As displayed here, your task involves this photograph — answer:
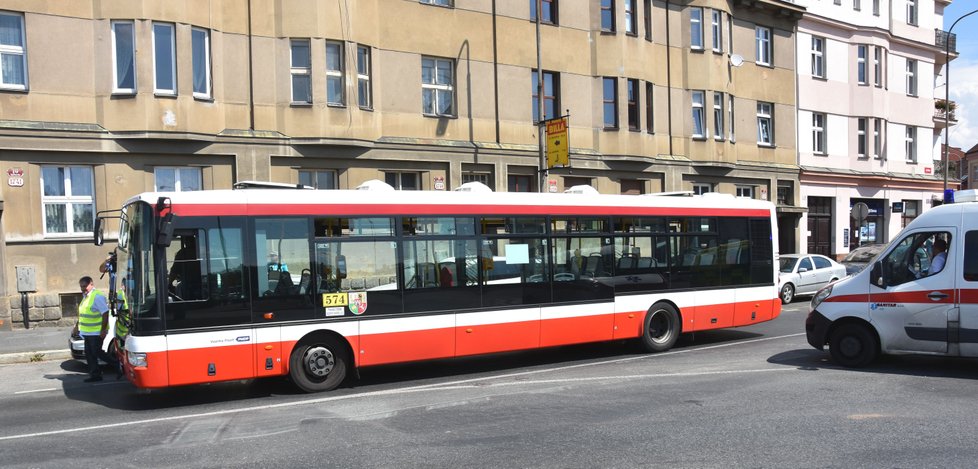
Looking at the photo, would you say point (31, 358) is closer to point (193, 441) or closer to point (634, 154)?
point (193, 441)

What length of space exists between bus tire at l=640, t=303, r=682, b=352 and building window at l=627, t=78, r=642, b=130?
1413 cm

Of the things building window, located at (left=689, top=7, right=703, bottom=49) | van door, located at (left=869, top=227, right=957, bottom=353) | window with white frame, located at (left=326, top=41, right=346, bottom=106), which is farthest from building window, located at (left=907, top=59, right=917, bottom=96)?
van door, located at (left=869, top=227, right=957, bottom=353)

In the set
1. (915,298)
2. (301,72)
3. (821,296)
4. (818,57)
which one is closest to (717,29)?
(818,57)

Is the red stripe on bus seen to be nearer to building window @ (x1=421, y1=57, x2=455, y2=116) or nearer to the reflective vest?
the reflective vest

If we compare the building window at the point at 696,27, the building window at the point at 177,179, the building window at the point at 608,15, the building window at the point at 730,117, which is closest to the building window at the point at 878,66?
the building window at the point at 730,117

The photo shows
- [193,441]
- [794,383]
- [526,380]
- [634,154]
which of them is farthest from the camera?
[634,154]

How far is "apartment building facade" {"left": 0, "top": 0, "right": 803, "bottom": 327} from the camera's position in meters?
17.6

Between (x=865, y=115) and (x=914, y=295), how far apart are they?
1142 inches

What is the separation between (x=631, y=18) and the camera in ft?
90.1

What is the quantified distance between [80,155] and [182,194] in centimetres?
987

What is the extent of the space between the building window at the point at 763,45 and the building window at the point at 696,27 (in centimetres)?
420

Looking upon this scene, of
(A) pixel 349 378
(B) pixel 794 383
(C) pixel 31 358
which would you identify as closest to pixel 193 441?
(A) pixel 349 378

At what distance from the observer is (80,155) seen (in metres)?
18.0

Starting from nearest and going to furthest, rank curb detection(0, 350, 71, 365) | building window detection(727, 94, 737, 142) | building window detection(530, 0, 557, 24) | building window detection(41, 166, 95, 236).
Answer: curb detection(0, 350, 71, 365) < building window detection(41, 166, 95, 236) < building window detection(530, 0, 557, 24) < building window detection(727, 94, 737, 142)
